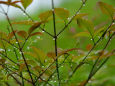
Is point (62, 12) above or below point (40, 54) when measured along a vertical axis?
above

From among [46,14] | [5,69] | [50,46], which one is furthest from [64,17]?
[50,46]

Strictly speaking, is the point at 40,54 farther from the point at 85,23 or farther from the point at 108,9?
the point at 108,9

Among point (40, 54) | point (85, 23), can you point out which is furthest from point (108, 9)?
point (40, 54)

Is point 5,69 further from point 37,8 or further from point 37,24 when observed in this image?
point 37,8

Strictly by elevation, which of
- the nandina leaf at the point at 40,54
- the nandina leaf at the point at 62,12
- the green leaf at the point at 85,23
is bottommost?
the nandina leaf at the point at 40,54

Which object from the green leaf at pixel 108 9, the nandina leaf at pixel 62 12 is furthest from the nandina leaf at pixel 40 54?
the green leaf at pixel 108 9

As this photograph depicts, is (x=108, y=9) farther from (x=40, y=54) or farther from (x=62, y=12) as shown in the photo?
(x=40, y=54)

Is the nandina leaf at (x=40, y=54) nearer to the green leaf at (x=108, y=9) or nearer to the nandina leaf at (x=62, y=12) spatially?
the nandina leaf at (x=62, y=12)

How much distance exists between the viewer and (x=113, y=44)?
8.79 ft

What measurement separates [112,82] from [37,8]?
8.29ft

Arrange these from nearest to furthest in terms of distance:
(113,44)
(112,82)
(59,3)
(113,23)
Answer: (113,23) < (112,82) < (113,44) < (59,3)

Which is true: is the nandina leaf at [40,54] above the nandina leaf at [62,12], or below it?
below

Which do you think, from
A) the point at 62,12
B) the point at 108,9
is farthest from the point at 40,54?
the point at 108,9

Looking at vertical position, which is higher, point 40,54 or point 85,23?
point 85,23
